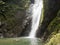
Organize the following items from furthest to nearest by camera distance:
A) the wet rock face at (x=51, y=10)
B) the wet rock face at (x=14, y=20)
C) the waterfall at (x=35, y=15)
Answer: the waterfall at (x=35, y=15) < the wet rock face at (x=14, y=20) < the wet rock face at (x=51, y=10)

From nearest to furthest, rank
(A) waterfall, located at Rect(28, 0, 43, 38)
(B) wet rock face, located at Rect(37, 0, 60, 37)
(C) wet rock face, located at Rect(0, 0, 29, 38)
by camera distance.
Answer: (B) wet rock face, located at Rect(37, 0, 60, 37) < (C) wet rock face, located at Rect(0, 0, 29, 38) < (A) waterfall, located at Rect(28, 0, 43, 38)

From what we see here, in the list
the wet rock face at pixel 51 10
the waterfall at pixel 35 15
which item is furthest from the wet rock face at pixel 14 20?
the wet rock face at pixel 51 10

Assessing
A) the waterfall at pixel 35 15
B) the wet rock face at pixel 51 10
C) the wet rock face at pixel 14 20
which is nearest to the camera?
the wet rock face at pixel 51 10

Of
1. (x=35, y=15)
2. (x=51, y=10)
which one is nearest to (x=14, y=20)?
(x=35, y=15)

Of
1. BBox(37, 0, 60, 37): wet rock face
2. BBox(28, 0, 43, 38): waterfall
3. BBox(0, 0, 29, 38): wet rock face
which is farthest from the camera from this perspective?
BBox(28, 0, 43, 38): waterfall

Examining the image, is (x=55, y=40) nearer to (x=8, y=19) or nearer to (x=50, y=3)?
(x=50, y=3)

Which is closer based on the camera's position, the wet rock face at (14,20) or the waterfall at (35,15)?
the wet rock face at (14,20)

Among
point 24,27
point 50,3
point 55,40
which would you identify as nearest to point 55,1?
point 50,3

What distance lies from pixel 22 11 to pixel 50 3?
1292 cm

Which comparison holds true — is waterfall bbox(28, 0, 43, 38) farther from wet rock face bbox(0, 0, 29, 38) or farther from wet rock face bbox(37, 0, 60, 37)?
wet rock face bbox(37, 0, 60, 37)

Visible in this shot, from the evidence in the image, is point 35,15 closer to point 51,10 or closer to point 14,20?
A: point 14,20

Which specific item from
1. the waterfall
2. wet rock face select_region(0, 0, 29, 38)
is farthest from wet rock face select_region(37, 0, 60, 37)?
wet rock face select_region(0, 0, 29, 38)

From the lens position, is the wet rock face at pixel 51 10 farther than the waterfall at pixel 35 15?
No

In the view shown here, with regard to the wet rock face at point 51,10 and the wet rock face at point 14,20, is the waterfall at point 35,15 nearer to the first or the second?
the wet rock face at point 14,20
